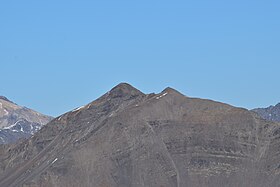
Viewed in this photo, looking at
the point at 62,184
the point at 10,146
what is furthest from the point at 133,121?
the point at 10,146

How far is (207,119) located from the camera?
160625mm

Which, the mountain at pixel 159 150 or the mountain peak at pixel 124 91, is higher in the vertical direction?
the mountain peak at pixel 124 91

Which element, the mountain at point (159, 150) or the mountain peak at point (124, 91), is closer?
the mountain at point (159, 150)

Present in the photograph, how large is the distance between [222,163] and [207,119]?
9900 millimetres

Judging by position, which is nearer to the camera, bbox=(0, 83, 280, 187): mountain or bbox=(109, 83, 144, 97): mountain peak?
bbox=(0, 83, 280, 187): mountain

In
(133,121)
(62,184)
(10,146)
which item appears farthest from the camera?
(10,146)

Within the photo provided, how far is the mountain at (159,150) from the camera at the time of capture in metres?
151

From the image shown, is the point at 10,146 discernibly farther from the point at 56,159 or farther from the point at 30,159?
the point at 56,159

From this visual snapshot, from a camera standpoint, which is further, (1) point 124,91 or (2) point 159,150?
(1) point 124,91

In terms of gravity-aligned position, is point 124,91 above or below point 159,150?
above

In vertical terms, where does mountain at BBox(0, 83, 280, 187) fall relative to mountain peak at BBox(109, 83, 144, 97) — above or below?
below

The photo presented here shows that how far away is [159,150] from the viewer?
155 metres

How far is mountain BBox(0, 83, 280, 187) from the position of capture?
495 feet

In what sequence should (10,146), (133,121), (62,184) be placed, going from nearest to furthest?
1. (62,184)
2. (133,121)
3. (10,146)
